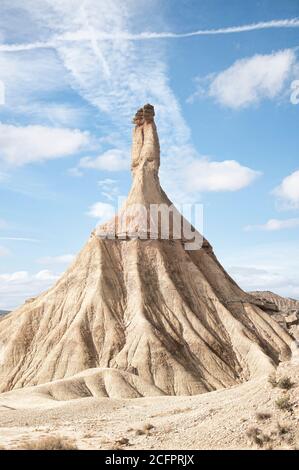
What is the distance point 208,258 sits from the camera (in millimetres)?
69875

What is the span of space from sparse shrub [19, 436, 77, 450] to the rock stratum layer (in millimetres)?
25298

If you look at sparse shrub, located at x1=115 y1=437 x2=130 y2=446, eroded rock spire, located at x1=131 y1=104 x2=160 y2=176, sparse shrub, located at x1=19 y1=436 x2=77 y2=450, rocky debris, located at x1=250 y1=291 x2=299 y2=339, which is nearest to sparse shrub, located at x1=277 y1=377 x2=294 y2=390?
sparse shrub, located at x1=115 y1=437 x2=130 y2=446

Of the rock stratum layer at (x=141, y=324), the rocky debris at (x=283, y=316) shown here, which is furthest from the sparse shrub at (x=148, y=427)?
the rocky debris at (x=283, y=316)

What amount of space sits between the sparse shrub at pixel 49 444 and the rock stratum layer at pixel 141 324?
83.0 ft

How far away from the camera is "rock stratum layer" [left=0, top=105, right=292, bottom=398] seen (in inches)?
2052

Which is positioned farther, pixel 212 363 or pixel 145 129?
pixel 145 129

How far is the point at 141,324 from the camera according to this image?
56531 millimetres

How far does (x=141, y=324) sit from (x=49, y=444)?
38.7 meters

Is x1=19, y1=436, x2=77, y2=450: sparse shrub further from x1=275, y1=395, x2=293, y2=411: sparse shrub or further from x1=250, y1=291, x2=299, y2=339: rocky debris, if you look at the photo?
x1=250, y1=291, x2=299, y2=339: rocky debris

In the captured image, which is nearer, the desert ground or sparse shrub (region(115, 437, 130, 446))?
the desert ground

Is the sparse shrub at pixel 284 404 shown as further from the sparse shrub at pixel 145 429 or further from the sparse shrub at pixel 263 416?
the sparse shrub at pixel 145 429

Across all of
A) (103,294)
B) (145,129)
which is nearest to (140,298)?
(103,294)

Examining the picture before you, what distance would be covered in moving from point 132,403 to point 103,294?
30369mm
